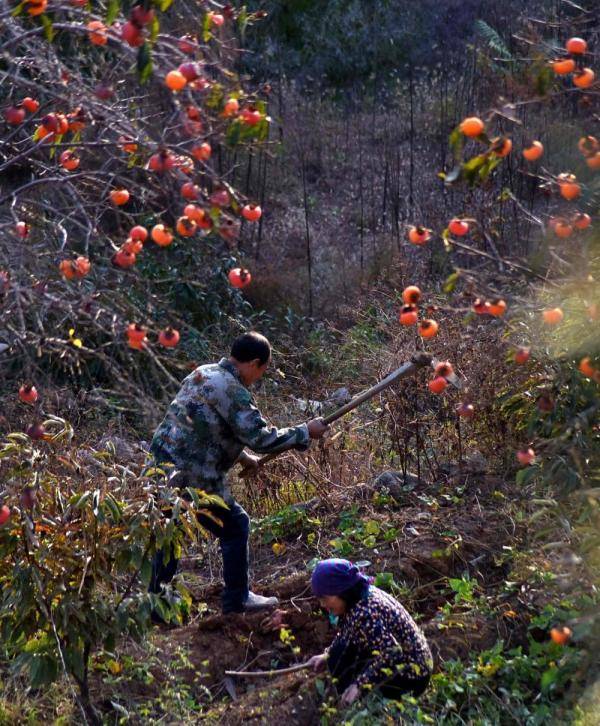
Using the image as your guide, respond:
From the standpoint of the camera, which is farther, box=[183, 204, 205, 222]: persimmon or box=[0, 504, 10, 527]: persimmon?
box=[0, 504, 10, 527]: persimmon

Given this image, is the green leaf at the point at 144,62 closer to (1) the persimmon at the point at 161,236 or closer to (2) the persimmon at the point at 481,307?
→ (1) the persimmon at the point at 161,236

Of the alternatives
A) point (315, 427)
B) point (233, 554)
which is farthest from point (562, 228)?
point (233, 554)

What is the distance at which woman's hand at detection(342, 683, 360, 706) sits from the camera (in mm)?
4109

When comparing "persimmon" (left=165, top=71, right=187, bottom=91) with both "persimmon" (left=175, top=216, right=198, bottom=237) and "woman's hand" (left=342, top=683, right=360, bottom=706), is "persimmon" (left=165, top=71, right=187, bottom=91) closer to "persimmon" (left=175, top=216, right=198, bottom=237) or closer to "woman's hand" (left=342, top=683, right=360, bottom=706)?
"persimmon" (left=175, top=216, right=198, bottom=237)

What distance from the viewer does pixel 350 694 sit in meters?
4.13

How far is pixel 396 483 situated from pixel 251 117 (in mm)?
3776

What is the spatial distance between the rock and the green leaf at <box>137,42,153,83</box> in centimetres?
398

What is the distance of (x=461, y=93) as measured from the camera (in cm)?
1460

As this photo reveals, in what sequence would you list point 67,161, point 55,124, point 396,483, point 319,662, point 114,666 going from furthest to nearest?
point 396,483
point 319,662
point 114,666
point 67,161
point 55,124

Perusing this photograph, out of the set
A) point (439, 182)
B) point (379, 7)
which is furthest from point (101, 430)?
point (379, 7)

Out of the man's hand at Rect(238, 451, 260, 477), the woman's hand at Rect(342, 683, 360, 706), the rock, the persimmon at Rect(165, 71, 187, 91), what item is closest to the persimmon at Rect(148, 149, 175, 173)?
the persimmon at Rect(165, 71, 187, 91)

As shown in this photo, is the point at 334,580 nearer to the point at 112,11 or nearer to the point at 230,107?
the point at 230,107

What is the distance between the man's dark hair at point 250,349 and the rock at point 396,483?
1.65m

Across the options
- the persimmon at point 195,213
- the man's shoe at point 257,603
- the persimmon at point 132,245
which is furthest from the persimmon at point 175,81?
the man's shoe at point 257,603
